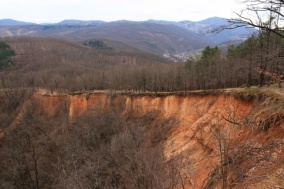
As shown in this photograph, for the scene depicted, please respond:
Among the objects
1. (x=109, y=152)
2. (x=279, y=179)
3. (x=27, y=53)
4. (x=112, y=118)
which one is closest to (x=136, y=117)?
(x=112, y=118)

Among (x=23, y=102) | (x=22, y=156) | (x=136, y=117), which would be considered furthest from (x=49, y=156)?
(x=23, y=102)

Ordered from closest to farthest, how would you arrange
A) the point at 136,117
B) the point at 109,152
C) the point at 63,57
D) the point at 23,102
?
the point at 109,152 < the point at 136,117 < the point at 23,102 < the point at 63,57

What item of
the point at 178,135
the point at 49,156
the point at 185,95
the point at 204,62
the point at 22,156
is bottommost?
the point at 49,156

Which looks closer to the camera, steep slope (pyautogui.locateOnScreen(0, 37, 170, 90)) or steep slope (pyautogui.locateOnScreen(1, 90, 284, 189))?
steep slope (pyautogui.locateOnScreen(1, 90, 284, 189))

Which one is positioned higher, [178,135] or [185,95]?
[185,95]

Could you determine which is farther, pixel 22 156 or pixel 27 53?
pixel 27 53

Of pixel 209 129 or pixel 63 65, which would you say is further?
pixel 63 65

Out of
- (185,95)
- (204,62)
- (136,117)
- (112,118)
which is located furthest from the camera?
(204,62)

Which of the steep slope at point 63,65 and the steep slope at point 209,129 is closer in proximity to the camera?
the steep slope at point 209,129

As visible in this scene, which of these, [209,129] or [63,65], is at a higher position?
[63,65]

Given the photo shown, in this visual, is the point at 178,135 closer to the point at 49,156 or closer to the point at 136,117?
the point at 136,117
